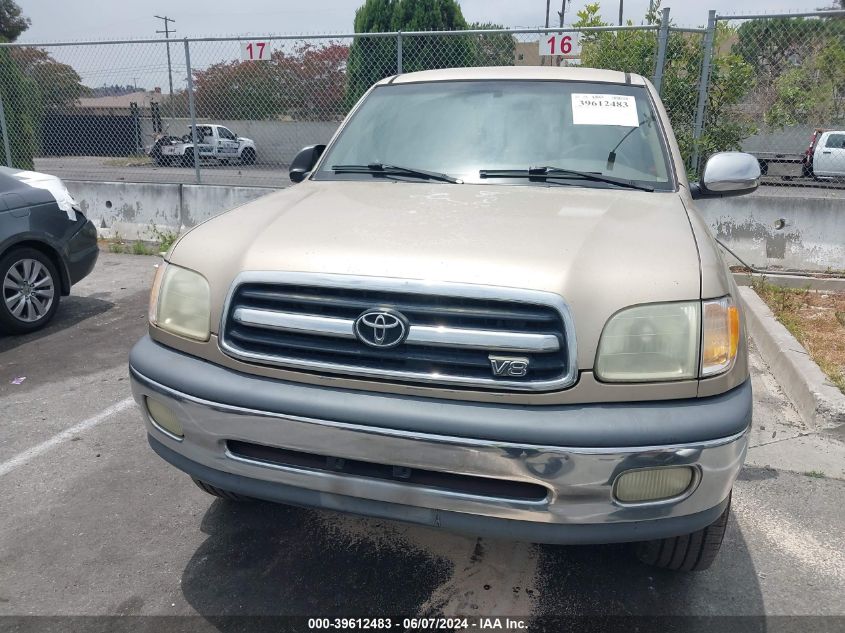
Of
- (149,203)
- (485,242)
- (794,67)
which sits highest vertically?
(794,67)

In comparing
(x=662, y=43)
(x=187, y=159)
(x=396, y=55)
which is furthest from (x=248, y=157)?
(x=662, y=43)

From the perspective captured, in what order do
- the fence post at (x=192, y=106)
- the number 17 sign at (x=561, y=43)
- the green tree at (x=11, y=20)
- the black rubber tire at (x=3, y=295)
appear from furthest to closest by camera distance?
the green tree at (x=11, y=20) < the fence post at (x=192, y=106) < the number 17 sign at (x=561, y=43) < the black rubber tire at (x=3, y=295)

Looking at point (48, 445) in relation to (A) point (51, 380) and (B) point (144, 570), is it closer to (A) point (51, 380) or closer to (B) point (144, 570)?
(A) point (51, 380)

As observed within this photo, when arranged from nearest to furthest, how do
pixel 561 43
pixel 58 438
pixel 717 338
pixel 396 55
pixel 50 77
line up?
pixel 717 338 → pixel 58 438 → pixel 561 43 → pixel 396 55 → pixel 50 77

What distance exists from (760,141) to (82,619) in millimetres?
8207

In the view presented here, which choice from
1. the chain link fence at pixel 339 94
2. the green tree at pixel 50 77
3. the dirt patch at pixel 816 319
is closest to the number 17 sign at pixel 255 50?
the chain link fence at pixel 339 94

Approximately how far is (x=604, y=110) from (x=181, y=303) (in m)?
2.19

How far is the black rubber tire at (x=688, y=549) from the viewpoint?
7.88ft

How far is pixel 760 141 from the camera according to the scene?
7.92m

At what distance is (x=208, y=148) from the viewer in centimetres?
992

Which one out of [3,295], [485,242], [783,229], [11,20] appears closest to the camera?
[485,242]

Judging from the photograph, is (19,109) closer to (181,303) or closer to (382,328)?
(181,303)

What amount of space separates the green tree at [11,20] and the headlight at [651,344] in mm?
59563

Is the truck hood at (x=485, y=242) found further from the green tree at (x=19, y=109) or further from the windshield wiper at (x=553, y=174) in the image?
the green tree at (x=19, y=109)
